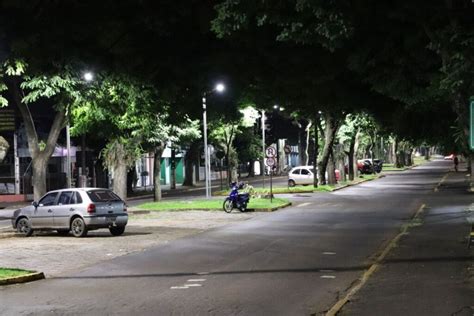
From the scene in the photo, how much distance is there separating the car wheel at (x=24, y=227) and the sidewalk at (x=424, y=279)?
11.7 m

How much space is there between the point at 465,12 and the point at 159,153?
81.3 ft

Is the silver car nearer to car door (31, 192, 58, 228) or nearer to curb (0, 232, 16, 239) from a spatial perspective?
car door (31, 192, 58, 228)

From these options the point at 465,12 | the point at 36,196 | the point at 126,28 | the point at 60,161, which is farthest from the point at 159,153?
the point at 465,12

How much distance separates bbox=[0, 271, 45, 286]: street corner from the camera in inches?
447

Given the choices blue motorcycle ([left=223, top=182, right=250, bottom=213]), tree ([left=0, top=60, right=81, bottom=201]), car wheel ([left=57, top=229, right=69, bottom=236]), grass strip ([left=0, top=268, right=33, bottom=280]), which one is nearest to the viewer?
grass strip ([left=0, top=268, right=33, bottom=280])

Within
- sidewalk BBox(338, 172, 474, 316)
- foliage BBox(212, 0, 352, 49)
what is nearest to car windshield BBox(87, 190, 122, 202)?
sidewalk BBox(338, 172, 474, 316)

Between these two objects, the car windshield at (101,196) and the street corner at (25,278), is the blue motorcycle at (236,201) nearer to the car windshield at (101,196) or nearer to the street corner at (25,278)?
the car windshield at (101,196)

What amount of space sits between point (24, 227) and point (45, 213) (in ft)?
3.74

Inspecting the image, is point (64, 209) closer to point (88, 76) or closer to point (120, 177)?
point (88, 76)

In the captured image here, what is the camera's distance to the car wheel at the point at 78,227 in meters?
19.6

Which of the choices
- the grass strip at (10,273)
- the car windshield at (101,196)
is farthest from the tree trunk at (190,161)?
the grass strip at (10,273)

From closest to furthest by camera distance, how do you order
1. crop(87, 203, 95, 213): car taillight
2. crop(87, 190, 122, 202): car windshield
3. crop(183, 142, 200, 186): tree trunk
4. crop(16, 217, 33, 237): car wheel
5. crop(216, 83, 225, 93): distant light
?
crop(216, 83, 225, 93): distant light < crop(87, 203, 95, 213): car taillight < crop(87, 190, 122, 202): car windshield < crop(16, 217, 33, 237): car wheel < crop(183, 142, 200, 186): tree trunk

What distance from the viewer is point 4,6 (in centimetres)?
1230

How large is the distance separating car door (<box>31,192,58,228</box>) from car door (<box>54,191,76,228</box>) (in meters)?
0.19
